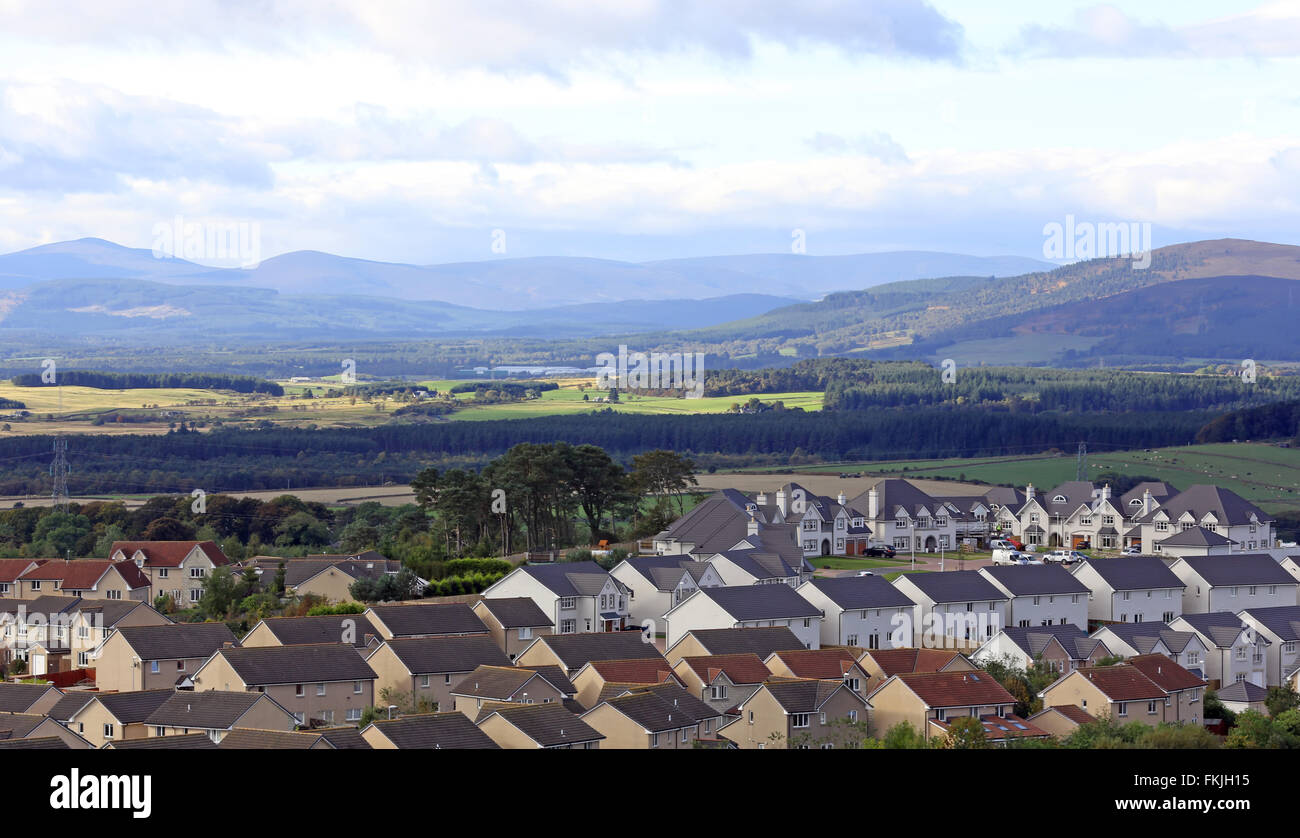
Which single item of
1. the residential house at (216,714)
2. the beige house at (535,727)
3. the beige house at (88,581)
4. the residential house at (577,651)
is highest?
the beige house at (535,727)

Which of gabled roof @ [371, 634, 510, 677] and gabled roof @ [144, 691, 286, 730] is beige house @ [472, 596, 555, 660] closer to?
gabled roof @ [371, 634, 510, 677]

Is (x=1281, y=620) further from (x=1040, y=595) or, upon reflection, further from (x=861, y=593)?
(x=861, y=593)

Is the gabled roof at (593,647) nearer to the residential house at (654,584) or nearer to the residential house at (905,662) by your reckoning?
the residential house at (905,662)

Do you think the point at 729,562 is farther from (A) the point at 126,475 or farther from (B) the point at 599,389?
(B) the point at 599,389

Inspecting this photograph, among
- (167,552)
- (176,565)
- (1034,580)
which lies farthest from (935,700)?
(167,552)

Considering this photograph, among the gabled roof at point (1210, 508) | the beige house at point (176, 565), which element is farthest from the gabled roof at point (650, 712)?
the gabled roof at point (1210, 508)
